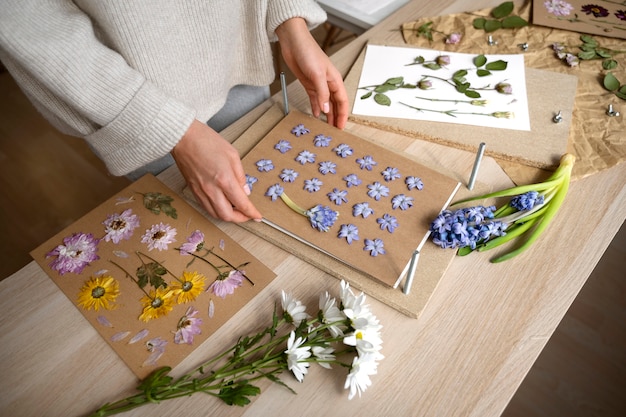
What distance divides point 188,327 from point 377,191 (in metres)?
0.39

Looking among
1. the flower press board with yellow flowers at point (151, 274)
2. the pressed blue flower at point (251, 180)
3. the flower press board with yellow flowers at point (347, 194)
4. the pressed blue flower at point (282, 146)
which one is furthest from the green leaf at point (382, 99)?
the flower press board with yellow flowers at point (151, 274)

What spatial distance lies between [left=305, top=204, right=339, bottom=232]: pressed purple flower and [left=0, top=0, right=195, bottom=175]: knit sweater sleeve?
252mm

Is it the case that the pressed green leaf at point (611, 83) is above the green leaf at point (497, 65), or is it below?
below

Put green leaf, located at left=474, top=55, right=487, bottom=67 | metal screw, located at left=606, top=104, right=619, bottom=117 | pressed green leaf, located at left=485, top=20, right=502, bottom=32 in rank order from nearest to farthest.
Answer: metal screw, located at left=606, top=104, right=619, bottom=117 → green leaf, located at left=474, top=55, right=487, bottom=67 → pressed green leaf, located at left=485, top=20, right=502, bottom=32

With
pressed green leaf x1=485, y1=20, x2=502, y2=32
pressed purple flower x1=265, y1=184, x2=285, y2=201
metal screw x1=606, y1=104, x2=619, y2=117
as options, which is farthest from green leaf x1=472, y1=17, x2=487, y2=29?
pressed purple flower x1=265, y1=184, x2=285, y2=201

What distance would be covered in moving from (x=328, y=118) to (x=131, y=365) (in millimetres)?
586

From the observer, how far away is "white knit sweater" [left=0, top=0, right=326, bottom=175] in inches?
26.1

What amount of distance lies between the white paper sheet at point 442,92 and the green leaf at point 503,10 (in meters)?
A: 0.20

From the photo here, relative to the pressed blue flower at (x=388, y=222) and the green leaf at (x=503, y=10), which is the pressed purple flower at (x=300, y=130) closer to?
the pressed blue flower at (x=388, y=222)

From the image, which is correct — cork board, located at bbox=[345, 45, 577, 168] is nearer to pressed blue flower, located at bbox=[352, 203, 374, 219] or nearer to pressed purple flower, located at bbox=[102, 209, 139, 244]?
pressed blue flower, located at bbox=[352, 203, 374, 219]

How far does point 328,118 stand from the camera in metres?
0.92

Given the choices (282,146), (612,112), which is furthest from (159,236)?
(612,112)

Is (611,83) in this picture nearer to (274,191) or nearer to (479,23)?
(479,23)

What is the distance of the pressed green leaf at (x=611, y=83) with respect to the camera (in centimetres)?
97
